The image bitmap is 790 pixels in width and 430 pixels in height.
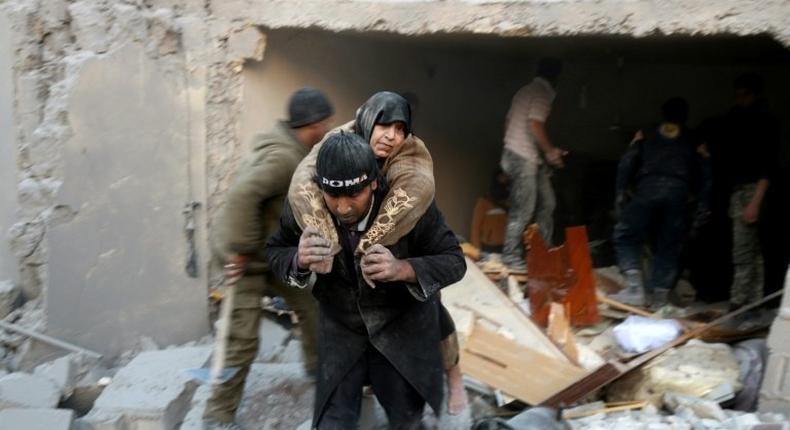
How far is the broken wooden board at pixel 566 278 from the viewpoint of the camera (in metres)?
4.98

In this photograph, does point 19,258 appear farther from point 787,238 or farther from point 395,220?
point 787,238

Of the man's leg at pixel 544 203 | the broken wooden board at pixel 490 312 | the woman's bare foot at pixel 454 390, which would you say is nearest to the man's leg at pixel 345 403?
the woman's bare foot at pixel 454 390

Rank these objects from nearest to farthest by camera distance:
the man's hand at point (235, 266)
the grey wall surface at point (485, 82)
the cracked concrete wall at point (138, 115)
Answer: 1. the man's hand at point (235, 266)
2. the cracked concrete wall at point (138, 115)
3. the grey wall surface at point (485, 82)

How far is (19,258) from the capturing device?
5.02 meters

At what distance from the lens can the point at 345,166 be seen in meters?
2.20

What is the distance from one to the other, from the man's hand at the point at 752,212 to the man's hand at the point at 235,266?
11.2 ft

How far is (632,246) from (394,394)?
323 cm

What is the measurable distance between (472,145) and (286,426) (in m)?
4.90

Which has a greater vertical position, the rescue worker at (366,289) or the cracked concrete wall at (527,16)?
the cracked concrete wall at (527,16)

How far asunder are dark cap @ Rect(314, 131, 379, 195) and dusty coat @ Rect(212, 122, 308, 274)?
1097 mm

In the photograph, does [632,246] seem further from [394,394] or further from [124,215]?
[124,215]

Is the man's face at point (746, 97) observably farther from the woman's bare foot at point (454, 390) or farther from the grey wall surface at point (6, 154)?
the grey wall surface at point (6, 154)

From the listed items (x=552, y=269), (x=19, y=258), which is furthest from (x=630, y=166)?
(x=19, y=258)

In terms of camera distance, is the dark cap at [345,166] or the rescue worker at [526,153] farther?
the rescue worker at [526,153]
